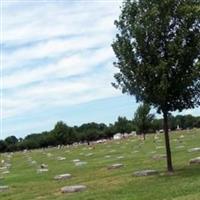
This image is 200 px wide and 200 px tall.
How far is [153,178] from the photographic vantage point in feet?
76.8

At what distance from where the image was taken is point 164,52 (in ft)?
81.7

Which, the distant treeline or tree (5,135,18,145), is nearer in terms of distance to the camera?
the distant treeline

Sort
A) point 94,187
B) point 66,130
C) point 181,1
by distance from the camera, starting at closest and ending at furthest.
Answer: point 94,187
point 181,1
point 66,130

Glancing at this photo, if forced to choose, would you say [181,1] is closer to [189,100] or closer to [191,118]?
[189,100]

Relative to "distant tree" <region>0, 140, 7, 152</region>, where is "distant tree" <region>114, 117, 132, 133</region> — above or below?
above

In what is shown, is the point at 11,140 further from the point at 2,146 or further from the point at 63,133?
the point at 63,133

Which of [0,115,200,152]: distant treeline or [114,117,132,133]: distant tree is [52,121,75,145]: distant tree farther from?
[114,117,132,133]: distant tree

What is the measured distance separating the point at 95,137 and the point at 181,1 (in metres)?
128

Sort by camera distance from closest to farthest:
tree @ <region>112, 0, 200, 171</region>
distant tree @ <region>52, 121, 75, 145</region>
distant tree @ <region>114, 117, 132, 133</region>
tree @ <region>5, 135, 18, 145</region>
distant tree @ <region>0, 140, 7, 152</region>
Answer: tree @ <region>112, 0, 200, 171</region> < distant tree @ <region>52, 121, 75, 145</region> < distant tree @ <region>114, 117, 132, 133</region> < distant tree @ <region>0, 140, 7, 152</region> < tree @ <region>5, 135, 18, 145</region>

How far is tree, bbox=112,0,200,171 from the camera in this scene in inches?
963

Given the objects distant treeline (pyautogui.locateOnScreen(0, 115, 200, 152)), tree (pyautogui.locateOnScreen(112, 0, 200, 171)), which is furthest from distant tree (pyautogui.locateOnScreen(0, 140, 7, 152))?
tree (pyautogui.locateOnScreen(112, 0, 200, 171))

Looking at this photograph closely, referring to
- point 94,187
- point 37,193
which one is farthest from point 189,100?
point 37,193

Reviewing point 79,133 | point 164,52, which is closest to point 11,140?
point 79,133

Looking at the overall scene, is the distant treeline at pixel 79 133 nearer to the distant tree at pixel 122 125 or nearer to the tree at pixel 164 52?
the distant tree at pixel 122 125
